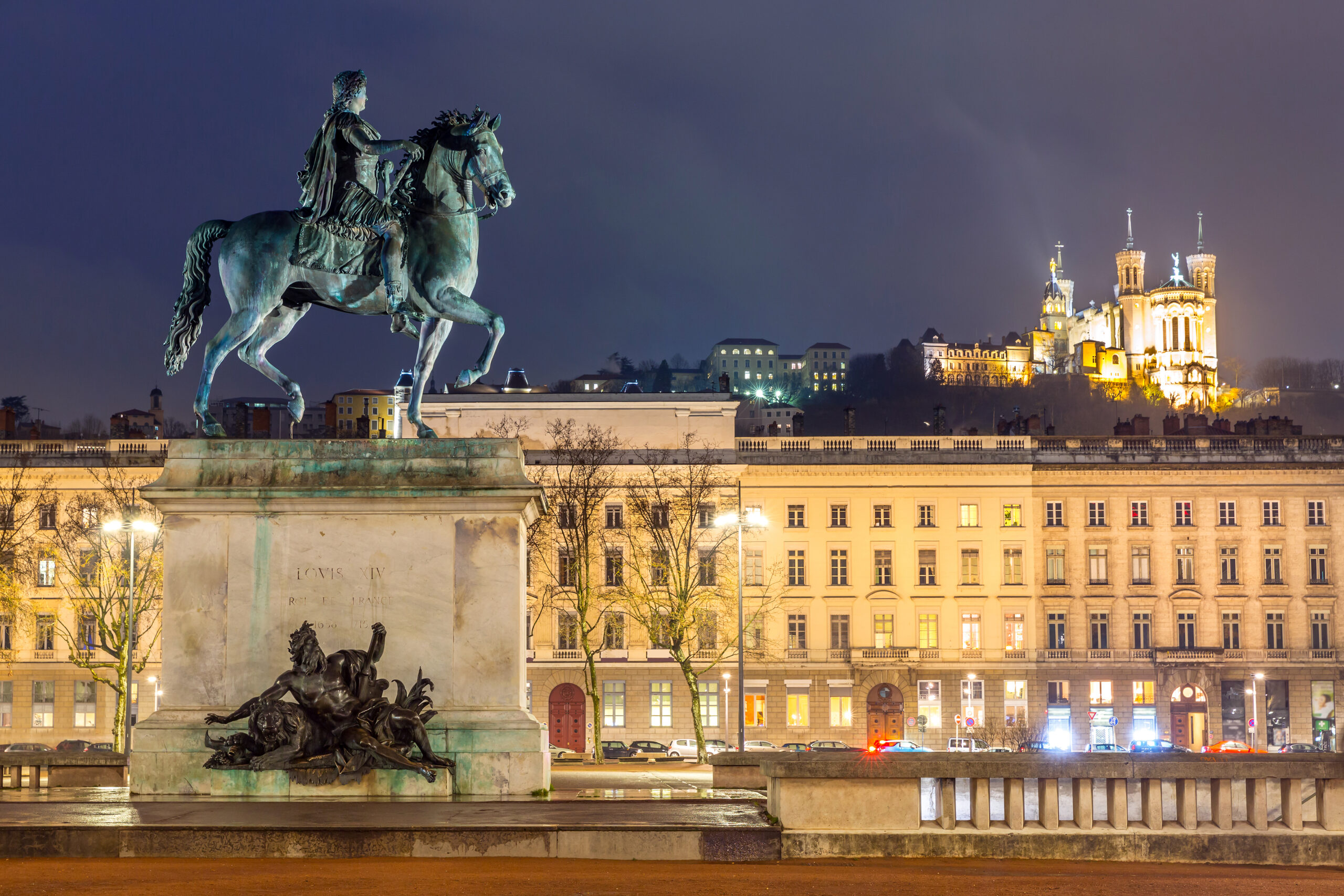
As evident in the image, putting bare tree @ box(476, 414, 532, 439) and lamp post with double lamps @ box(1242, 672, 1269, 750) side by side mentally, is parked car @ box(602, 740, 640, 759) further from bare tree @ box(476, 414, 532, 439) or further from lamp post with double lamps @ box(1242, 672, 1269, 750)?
lamp post with double lamps @ box(1242, 672, 1269, 750)

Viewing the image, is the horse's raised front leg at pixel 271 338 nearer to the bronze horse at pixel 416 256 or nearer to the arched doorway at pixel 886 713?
the bronze horse at pixel 416 256

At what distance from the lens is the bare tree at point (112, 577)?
5180 cm

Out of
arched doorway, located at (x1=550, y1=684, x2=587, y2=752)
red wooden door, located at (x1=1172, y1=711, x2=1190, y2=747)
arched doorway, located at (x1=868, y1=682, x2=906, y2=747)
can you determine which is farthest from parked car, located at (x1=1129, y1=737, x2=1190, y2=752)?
arched doorway, located at (x1=550, y1=684, x2=587, y2=752)

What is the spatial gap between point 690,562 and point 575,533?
9254mm

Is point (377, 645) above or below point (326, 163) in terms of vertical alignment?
below

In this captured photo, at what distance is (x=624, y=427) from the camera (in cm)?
7419

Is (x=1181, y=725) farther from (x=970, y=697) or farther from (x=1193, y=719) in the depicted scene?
(x=970, y=697)

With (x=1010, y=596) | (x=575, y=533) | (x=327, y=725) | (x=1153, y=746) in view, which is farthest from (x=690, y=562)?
(x=327, y=725)

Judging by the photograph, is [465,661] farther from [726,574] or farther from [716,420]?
[716,420]

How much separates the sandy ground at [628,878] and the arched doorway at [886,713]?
6104 cm

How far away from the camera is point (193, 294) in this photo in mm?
17609

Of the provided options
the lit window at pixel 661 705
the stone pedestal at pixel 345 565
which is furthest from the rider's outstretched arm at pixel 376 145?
the lit window at pixel 661 705

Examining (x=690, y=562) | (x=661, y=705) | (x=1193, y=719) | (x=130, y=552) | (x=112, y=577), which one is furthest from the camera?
(x=1193, y=719)

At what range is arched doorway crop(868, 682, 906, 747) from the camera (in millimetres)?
72812
